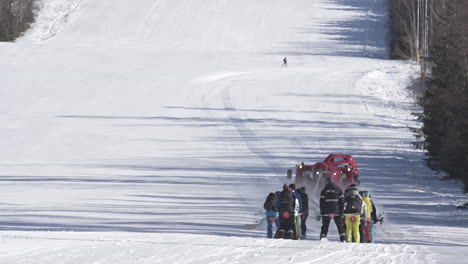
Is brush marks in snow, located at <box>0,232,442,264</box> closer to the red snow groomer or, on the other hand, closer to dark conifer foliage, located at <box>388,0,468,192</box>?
the red snow groomer

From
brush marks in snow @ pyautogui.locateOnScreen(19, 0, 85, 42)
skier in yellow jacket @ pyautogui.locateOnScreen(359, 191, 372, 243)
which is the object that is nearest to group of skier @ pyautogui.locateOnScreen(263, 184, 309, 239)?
skier in yellow jacket @ pyautogui.locateOnScreen(359, 191, 372, 243)

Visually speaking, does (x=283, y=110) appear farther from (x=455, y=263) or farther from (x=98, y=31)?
(x=98, y=31)

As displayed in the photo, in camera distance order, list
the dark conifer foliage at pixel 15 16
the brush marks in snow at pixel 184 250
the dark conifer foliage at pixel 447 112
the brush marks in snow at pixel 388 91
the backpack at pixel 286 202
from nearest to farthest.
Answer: the brush marks in snow at pixel 184 250, the backpack at pixel 286 202, the dark conifer foliage at pixel 447 112, the brush marks in snow at pixel 388 91, the dark conifer foliage at pixel 15 16

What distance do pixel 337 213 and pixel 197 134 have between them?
19890 millimetres

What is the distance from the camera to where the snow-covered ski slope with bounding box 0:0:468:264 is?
13203mm

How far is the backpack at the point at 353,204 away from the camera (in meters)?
14.2

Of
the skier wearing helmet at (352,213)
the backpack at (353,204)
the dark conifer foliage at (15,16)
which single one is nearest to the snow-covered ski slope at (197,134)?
the skier wearing helmet at (352,213)

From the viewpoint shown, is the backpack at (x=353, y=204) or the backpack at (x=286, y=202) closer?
the backpack at (x=353, y=204)

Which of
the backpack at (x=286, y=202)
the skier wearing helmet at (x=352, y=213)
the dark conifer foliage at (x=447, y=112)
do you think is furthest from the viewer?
the dark conifer foliage at (x=447, y=112)

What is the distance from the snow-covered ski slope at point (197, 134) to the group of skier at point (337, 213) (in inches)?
22.9

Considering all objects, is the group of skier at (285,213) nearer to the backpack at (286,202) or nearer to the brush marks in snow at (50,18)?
the backpack at (286,202)

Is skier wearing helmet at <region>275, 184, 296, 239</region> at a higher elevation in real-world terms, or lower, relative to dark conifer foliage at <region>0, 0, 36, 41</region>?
lower

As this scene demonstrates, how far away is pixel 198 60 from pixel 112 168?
104 ft

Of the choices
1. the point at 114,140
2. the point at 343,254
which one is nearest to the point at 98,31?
the point at 114,140
